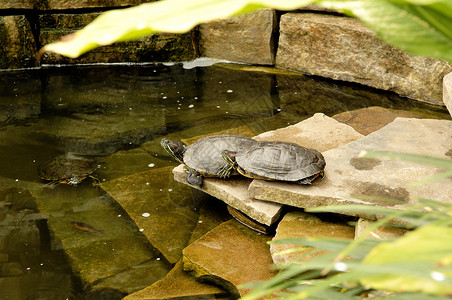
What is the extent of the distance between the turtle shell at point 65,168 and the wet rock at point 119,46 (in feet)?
7.48

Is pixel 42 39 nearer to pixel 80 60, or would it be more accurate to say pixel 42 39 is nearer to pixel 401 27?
pixel 80 60

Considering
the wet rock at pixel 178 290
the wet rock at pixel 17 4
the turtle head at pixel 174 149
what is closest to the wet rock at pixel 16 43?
the wet rock at pixel 17 4

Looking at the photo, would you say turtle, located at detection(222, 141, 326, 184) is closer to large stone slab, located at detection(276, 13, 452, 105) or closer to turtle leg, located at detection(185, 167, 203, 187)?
turtle leg, located at detection(185, 167, 203, 187)

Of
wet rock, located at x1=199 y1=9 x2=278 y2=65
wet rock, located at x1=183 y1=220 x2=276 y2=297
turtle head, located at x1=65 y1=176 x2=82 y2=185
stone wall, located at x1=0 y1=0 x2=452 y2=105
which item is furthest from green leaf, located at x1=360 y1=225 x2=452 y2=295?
wet rock, located at x1=199 y1=9 x2=278 y2=65

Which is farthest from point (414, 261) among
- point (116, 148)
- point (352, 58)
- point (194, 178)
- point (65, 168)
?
point (352, 58)

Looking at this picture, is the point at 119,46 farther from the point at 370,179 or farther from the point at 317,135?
the point at 370,179

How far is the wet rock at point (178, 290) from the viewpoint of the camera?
7.88ft

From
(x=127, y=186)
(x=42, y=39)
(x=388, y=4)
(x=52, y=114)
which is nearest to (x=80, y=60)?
(x=42, y=39)

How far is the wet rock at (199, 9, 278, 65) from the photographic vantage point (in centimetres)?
533

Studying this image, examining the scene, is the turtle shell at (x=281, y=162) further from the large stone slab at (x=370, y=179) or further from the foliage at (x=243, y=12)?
the foliage at (x=243, y=12)

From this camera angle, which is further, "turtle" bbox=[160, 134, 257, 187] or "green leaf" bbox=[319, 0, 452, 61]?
"turtle" bbox=[160, 134, 257, 187]

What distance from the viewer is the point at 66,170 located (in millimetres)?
3494

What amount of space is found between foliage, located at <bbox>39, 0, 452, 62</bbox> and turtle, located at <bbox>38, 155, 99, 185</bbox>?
2891 mm

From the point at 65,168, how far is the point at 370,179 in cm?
213
